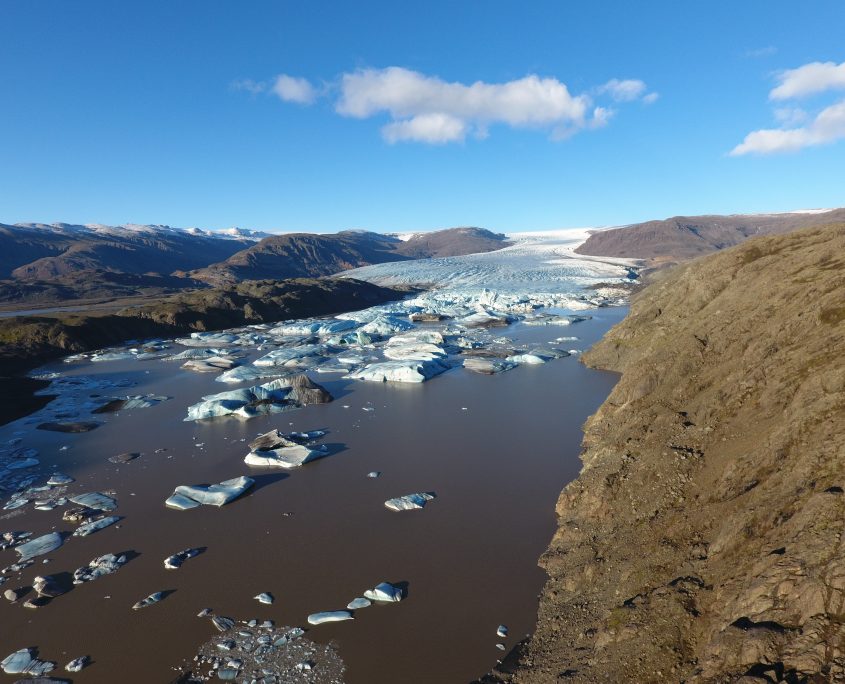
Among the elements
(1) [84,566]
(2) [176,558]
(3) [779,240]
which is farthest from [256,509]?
(3) [779,240]

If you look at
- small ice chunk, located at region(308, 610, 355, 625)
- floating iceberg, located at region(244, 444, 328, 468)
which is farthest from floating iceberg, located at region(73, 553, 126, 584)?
floating iceberg, located at region(244, 444, 328, 468)

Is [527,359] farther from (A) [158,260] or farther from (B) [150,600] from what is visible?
(A) [158,260]

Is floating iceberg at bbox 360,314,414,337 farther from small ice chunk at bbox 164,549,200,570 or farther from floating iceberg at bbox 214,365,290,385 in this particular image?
small ice chunk at bbox 164,549,200,570

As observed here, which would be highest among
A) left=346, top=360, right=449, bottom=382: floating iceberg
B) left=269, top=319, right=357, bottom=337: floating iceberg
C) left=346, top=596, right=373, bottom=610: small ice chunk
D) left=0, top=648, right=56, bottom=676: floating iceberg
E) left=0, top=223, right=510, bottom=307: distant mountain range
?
left=0, top=223, right=510, bottom=307: distant mountain range

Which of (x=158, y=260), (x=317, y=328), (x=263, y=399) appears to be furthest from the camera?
(x=158, y=260)

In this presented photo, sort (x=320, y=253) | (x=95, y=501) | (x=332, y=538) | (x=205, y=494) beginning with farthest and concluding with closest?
(x=320, y=253) → (x=95, y=501) → (x=205, y=494) → (x=332, y=538)

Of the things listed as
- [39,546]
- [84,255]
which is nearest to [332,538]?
[39,546]

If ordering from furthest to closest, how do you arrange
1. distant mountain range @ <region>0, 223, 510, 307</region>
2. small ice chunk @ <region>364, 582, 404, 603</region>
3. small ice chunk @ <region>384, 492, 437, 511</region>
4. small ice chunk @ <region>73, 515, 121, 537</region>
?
distant mountain range @ <region>0, 223, 510, 307</region>
small ice chunk @ <region>384, 492, 437, 511</region>
small ice chunk @ <region>73, 515, 121, 537</region>
small ice chunk @ <region>364, 582, 404, 603</region>

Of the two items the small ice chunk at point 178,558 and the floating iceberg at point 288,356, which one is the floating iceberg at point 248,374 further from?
the small ice chunk at point 178,558
